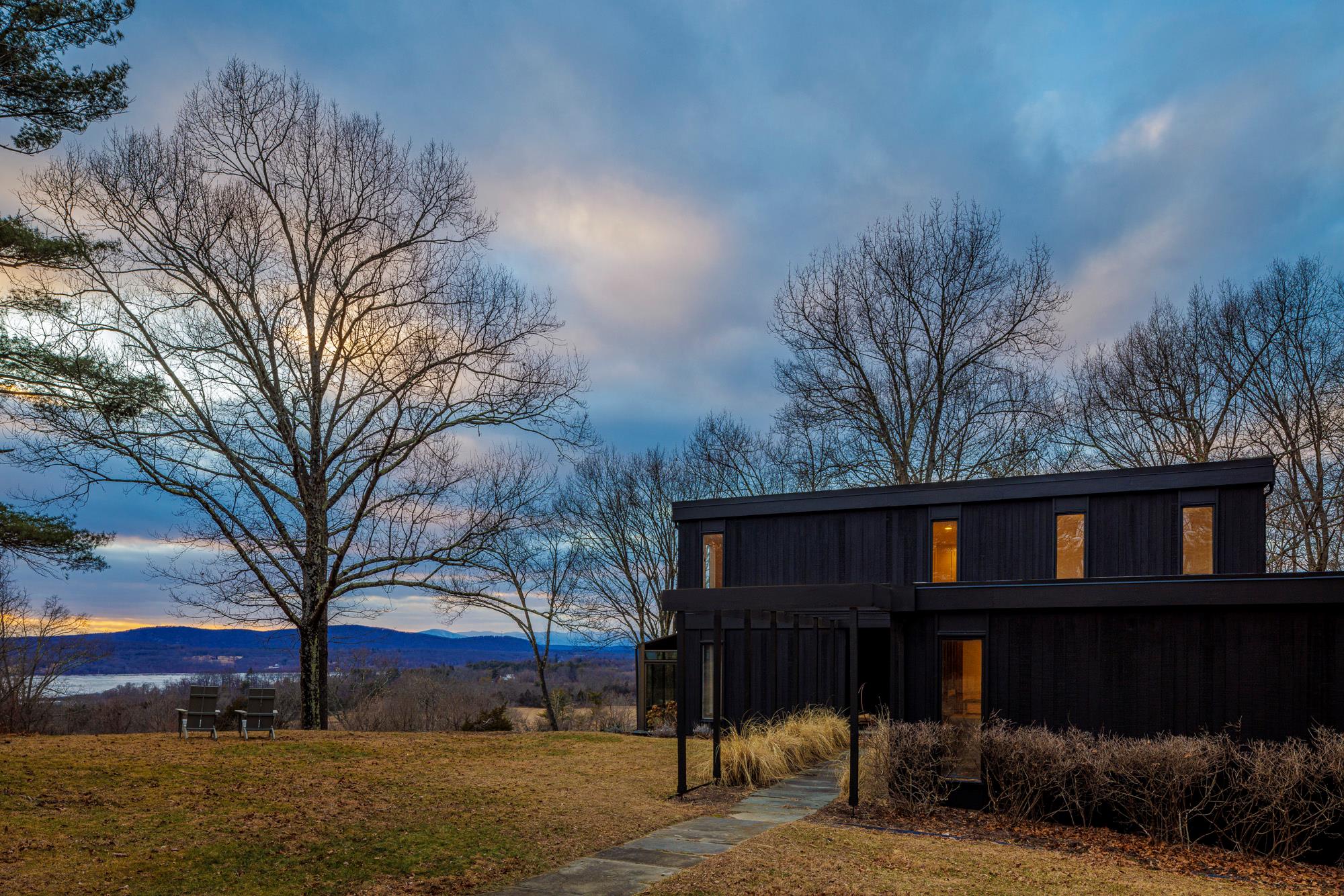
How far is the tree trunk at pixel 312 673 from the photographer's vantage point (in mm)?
17750

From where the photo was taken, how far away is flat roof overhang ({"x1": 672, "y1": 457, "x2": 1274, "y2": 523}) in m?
14.6

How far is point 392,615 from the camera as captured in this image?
770 inches

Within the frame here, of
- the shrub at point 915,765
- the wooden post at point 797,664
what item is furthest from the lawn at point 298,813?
the wooden post at point 797,664

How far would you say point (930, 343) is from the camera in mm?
25141

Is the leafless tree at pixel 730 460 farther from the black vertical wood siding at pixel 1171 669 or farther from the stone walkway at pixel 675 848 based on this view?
the stone walkway at pixel 675 848

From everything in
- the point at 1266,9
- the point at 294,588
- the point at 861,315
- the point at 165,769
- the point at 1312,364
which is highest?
the point at 1266,9

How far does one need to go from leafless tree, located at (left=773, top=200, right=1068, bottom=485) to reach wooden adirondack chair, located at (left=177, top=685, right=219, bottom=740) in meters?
18.3

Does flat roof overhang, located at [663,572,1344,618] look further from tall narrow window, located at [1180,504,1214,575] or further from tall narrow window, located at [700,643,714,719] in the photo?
tall narrow window, located at [700,643,714,719]

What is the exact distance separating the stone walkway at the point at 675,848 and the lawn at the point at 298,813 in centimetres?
25

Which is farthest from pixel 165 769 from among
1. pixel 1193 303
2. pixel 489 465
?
pixel 1193 303

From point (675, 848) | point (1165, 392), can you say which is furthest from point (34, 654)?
point (1165, 392)

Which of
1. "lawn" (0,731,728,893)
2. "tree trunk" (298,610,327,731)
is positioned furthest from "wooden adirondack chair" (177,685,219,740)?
"tree trunk" (298,610,327,731)

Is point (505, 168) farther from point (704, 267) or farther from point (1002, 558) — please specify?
point (1002, 558)

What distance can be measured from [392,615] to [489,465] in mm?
5949
